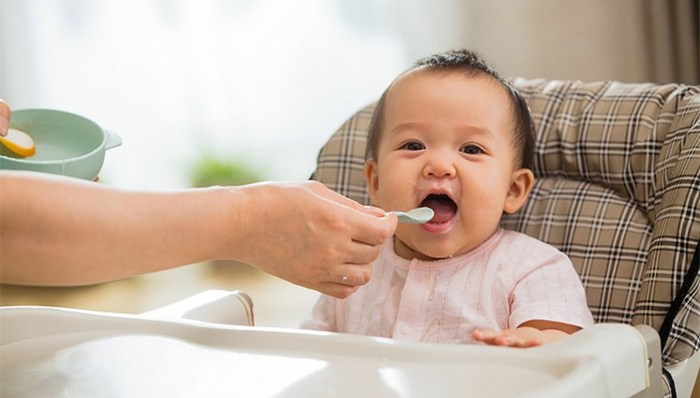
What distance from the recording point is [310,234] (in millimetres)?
983

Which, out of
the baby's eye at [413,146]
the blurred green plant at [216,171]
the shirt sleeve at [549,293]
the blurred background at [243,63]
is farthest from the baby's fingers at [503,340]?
the blurred green plant at [216,171]

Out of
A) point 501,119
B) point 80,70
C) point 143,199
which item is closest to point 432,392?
point 143,199

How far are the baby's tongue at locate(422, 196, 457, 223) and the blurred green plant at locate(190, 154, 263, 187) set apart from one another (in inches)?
88.5

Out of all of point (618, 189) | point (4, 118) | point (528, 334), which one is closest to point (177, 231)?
point (4, 118)

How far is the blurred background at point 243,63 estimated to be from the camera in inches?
128

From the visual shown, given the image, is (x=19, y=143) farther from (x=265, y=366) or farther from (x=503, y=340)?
(x=503, y=340)

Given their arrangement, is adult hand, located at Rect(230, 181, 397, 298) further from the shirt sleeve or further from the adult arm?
the shirt sleeve

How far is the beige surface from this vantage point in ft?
9.82

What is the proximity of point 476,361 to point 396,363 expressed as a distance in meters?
0.08

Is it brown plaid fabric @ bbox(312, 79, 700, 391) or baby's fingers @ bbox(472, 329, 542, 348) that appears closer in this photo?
baby's fingers @ bbox(472, 329, 542, 348)

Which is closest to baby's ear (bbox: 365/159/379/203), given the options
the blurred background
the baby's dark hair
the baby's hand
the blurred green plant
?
the baby's dark hair

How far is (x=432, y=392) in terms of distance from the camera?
0.89 metres

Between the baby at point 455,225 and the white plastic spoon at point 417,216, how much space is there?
2.4 inches

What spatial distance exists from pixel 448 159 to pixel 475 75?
160 mm
